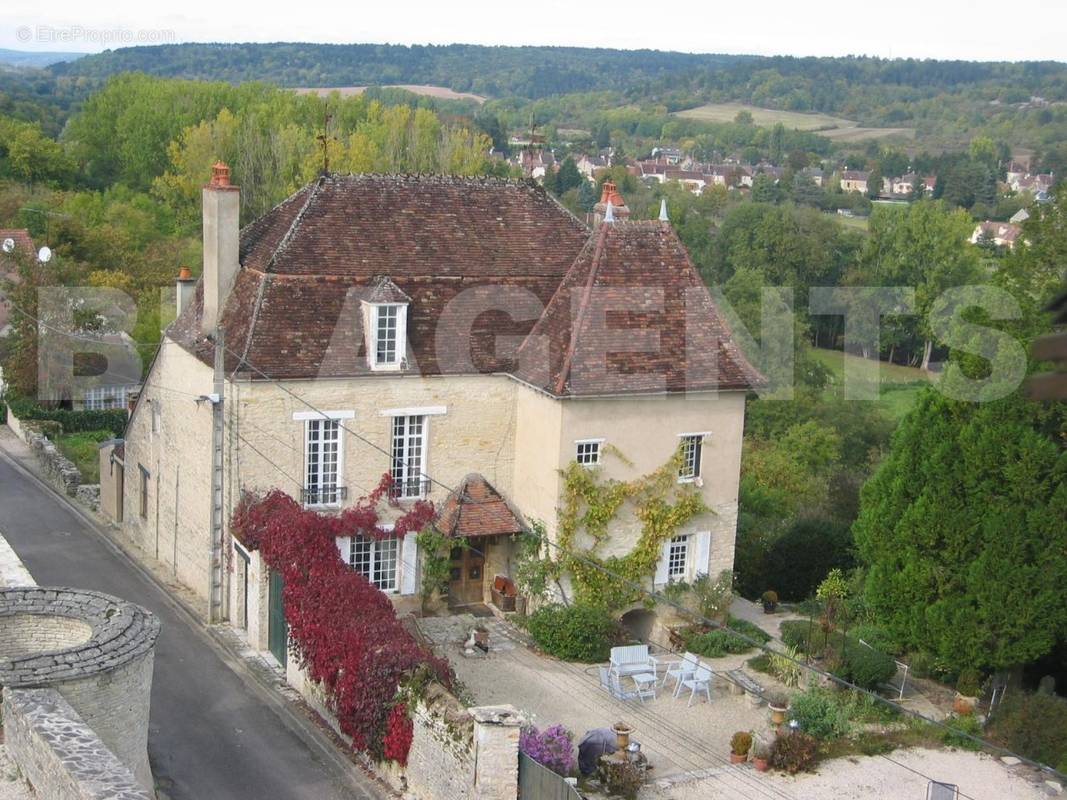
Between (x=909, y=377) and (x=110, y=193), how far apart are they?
47.2m

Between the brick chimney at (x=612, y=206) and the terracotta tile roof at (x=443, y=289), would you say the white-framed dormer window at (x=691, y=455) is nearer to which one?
the terracotta tile roof at (x=443, y=289)

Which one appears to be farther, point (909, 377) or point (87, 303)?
point (909, 377)

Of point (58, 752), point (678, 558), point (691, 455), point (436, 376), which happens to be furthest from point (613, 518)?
point (58, 752)

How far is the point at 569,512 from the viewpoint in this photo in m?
26.8

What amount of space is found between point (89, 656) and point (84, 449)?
2577cm

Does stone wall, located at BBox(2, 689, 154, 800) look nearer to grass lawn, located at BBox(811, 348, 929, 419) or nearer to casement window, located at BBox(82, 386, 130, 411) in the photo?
casement window, located at BBox(82, 386, 130, 411)

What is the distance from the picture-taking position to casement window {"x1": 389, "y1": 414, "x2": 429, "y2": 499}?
2756cm

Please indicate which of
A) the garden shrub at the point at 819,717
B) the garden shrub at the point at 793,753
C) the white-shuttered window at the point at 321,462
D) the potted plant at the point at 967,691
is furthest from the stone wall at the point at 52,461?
the potted plant at the point at 967,691

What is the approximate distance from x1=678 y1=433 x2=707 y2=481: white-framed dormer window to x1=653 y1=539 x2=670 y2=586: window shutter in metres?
1.46

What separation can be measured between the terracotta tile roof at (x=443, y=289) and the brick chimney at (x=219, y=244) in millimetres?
266

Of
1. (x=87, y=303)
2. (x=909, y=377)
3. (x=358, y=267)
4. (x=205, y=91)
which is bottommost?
(x=909, y=377)

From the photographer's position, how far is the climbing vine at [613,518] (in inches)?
1053

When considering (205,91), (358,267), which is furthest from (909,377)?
(205,91)

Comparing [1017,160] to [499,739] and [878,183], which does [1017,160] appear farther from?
[499,739]
